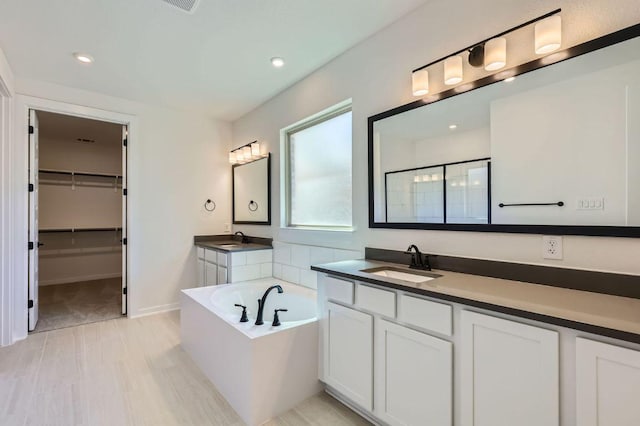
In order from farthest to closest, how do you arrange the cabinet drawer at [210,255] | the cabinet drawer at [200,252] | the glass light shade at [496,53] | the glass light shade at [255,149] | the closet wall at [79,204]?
the closet wall at [79,204], the cabinet drawer at [200,252], the glass light shade at [255,149], the cabinet drawer at [210,255], the glass light shade at [496,53]

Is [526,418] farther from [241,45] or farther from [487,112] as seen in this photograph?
[241,45]

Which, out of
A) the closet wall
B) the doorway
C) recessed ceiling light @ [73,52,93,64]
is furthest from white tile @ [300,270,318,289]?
the closet wall

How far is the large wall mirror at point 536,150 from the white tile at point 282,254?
1.51 m

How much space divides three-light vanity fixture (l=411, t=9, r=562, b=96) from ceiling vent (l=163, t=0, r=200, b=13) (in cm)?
151

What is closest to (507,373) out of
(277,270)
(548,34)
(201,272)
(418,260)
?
(418,260)

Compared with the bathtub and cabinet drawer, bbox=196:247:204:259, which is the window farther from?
cabinet drawer, bbox=196:247:204:259

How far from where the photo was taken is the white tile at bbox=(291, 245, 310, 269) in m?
3.06

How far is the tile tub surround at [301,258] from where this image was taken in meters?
2.72

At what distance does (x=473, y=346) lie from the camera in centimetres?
128

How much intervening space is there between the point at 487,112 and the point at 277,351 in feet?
6.27

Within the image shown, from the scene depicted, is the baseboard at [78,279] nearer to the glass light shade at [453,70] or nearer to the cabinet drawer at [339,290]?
the cabinet drawer at [339,290]

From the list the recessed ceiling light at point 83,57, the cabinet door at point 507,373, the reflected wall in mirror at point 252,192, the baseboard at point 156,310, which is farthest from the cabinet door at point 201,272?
the cabinet door at point 507,373

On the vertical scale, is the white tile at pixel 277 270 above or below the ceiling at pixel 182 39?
below

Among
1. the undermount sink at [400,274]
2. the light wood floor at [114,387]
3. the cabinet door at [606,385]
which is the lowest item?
the light wood floor at [114,387]
